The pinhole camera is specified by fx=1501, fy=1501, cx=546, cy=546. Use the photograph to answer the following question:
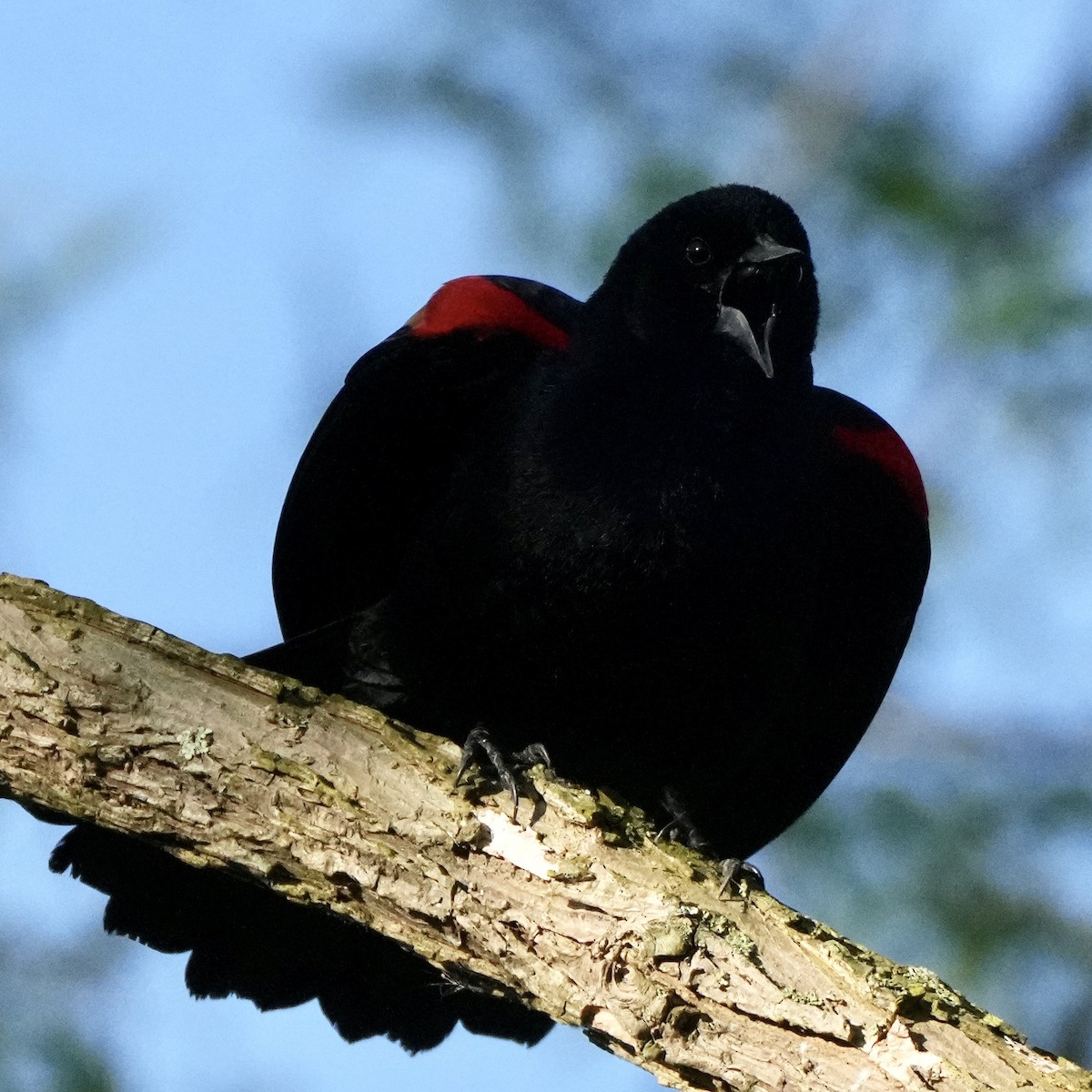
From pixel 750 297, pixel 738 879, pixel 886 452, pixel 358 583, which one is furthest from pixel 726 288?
pixel 738 879

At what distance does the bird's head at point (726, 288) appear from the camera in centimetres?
388

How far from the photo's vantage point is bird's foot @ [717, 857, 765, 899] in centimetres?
284

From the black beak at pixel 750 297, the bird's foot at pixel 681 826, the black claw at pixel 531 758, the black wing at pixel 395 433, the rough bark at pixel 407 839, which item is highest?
the black beak at pixel 750 297

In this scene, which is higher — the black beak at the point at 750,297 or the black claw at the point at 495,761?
the black beak at the point at 750,297

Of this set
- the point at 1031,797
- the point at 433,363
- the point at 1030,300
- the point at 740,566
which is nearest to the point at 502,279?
the point at 433,363

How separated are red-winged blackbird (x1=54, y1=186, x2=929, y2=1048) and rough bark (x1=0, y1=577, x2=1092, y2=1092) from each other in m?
0.40

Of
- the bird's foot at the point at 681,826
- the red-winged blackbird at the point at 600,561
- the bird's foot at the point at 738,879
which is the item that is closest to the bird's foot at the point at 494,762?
the red-winged blackbird at the point at 600,561

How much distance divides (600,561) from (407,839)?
3.03 ft

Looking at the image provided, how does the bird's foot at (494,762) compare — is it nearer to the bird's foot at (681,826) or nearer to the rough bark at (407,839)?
the rough bark at (407,839)

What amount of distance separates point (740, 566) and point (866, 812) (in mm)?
2676

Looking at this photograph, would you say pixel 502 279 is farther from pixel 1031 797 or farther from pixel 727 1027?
pixel 1031 797

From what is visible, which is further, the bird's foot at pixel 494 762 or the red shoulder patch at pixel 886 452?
the red shoulder patch at pixel 886 452

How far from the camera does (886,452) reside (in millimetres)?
4105

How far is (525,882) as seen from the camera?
290cm
